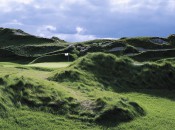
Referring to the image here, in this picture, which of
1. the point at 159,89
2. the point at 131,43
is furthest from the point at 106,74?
the point at 131,43

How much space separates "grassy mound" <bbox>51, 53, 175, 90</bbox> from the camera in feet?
101

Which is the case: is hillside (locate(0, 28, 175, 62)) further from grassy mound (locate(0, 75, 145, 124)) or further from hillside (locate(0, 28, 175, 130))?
grassy mound (locate(0, 75, 145, 124))

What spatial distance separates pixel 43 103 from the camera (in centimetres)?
2364

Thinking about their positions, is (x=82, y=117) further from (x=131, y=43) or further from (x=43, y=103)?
(x=131, y=43)

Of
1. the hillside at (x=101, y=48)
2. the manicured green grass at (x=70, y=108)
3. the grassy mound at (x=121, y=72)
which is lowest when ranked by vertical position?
the manicured green grass at (x=70, y=108)

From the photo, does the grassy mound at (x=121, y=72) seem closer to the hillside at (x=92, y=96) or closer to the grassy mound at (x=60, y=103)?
the hillside at (x=92, y=96)

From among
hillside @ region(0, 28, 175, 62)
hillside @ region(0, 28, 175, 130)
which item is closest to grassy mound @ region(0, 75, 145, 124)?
hillside @ region(0, 28, 175, 130)

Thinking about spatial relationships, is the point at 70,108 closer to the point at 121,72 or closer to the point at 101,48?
the point at 121,72

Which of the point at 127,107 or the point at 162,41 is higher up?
the point at 162,41

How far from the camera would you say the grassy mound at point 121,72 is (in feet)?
101

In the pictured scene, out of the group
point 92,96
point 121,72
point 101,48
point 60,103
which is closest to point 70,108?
point 60,103

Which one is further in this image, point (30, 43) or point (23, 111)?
point (30, 43)

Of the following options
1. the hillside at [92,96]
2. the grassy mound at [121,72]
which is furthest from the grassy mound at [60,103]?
the grassy mound at [121,72]

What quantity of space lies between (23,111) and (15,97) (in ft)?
4.05
